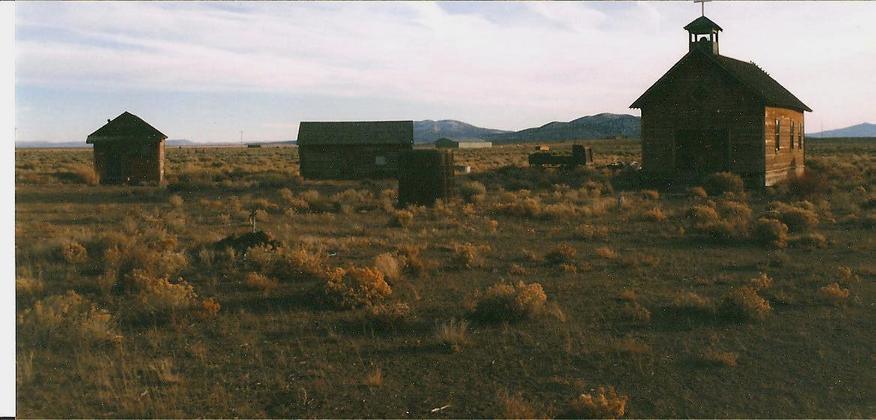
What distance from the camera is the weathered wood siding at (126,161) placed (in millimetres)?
32844

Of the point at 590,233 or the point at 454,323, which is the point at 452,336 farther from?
the point at 590,233

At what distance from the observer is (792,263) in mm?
12258

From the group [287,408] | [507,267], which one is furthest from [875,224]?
[287,408]

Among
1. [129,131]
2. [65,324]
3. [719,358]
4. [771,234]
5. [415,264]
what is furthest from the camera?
[129,131]

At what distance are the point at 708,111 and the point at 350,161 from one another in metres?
17.7

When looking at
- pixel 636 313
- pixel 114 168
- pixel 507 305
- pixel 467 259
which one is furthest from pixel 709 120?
pixel 114 168

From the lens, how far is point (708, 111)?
26391 millimetres

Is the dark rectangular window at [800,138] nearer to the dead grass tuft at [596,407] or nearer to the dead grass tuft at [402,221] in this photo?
the dead grass tuft at [402,221]

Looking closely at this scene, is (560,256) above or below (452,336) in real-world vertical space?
above

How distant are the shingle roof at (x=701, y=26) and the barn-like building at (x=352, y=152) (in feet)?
47.7

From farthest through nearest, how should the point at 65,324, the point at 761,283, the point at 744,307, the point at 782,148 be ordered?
the point at 782,148 → the point at 761,283 → the point at 744,307 → the point at 65,324

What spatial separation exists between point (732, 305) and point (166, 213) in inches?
691

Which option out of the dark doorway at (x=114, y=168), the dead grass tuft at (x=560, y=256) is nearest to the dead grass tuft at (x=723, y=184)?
the dead grass tuft at (x=560, y=256)

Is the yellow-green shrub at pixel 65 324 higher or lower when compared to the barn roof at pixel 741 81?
lower
